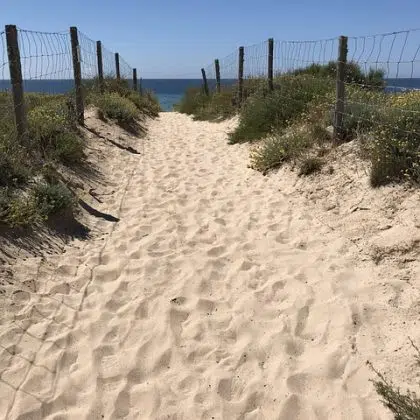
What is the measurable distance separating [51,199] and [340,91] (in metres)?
4.14

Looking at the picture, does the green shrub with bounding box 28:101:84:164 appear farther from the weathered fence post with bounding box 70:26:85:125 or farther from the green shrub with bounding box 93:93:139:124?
the green shrub with bounding box 93:93:139:124

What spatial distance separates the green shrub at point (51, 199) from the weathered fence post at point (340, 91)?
3.76 metres

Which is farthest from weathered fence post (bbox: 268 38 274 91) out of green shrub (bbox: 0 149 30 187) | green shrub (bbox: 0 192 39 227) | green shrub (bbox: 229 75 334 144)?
green shrub (bbox: 0 192 39 227)

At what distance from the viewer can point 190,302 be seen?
3.86 metres

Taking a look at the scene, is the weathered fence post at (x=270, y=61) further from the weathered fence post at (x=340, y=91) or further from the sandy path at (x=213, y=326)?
the sandy path at (x=213, y=326)

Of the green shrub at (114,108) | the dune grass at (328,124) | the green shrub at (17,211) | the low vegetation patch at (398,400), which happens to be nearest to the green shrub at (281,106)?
the dune grass at (328,124)

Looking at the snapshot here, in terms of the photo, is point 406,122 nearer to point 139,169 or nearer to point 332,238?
point 332,238

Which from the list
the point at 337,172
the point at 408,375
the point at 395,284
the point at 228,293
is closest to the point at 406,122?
the point at 337,172

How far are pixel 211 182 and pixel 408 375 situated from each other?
470 cm

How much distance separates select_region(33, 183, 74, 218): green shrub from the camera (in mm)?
4973

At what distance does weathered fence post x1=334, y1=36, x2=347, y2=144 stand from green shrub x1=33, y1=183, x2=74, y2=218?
3.76m

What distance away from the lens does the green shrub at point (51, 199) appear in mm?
4973

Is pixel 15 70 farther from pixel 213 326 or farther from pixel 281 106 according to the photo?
pixel 281 106

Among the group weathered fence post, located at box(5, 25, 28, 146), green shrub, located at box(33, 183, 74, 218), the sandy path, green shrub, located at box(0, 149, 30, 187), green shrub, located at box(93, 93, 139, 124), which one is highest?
weathered fence post, located at box(5, 25, 28, 146)
